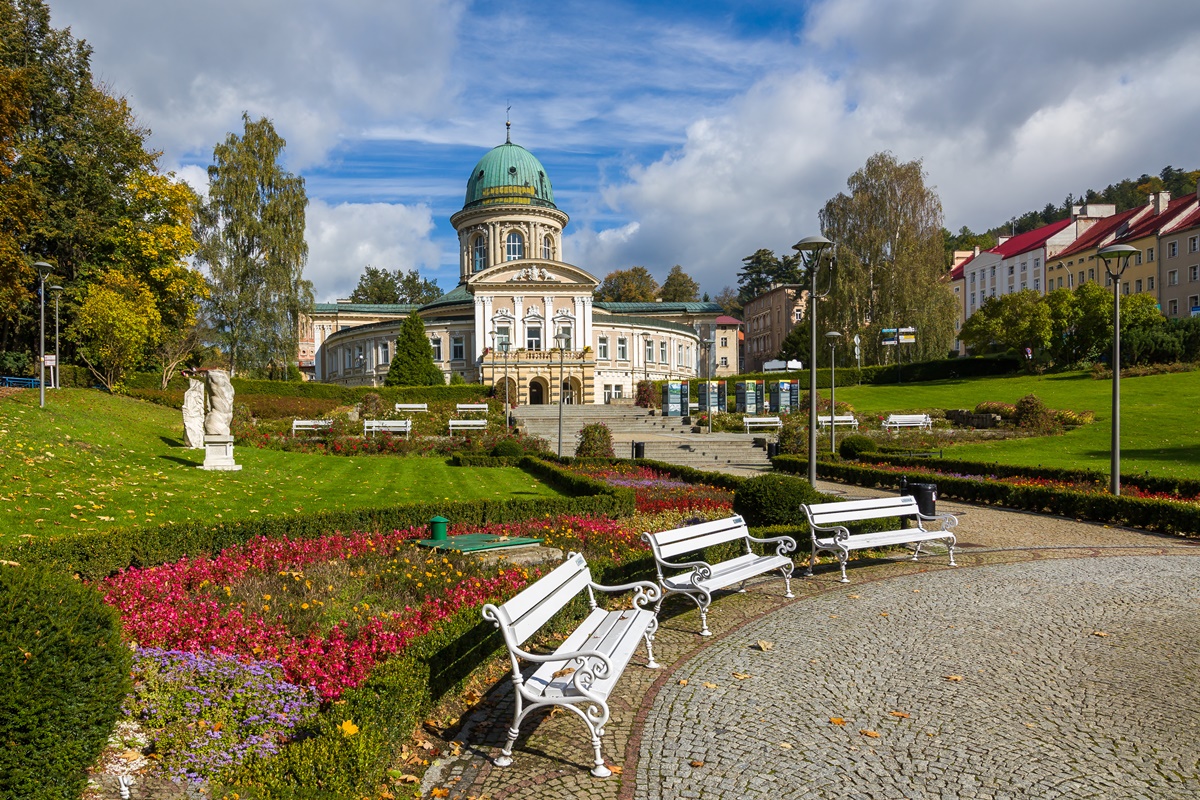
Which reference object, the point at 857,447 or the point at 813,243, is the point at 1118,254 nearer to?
the point at 813,243

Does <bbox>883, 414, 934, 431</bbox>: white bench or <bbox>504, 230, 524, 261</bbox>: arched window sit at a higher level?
<bbox>504, 230, 524, 261</bbox>: arched window

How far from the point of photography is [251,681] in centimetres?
508

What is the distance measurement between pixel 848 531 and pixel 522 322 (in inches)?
2024

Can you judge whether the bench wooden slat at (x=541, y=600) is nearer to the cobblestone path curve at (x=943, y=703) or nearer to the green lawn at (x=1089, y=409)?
the cobblestone path curve at (x=943, y=703)

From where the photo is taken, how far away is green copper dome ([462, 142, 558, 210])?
Result: 229 ft

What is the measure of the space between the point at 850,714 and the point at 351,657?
12.1ft

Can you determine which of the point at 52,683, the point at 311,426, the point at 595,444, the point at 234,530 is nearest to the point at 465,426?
the point at 311,426

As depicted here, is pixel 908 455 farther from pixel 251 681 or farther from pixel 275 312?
pixel 275 312

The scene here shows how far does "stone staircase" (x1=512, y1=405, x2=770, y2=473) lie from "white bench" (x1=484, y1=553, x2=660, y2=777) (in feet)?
66.1

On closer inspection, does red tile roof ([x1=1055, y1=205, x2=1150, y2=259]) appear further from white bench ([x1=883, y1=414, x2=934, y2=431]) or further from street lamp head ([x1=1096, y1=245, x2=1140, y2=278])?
street lamp head ([x1=1096, y1=245, x2=1140, y2=278])

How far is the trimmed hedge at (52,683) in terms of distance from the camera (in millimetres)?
3578

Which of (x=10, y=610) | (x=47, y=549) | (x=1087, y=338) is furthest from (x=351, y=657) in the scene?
(x=1087, y=338)

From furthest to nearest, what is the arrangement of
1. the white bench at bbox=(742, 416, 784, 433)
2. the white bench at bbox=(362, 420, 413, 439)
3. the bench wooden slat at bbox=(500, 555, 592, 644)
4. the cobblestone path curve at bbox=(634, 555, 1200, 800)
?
the white bench at bbox=(742, 416, 784, 433) → the white bench at bbox=(362, 420, 413, 439) → the bench wooden slat at bbox=(500, 555, 592, 644) → the cobblestone path curve at bbox=(634, 555, 1200, 800)

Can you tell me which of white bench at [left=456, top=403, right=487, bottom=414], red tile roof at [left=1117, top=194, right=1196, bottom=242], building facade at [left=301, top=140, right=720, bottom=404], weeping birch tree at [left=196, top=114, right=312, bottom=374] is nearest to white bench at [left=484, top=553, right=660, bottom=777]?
white bench at [left=456, top=403, right=487, bottom=414]
